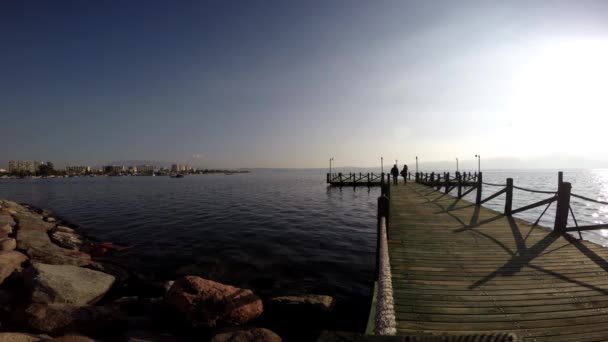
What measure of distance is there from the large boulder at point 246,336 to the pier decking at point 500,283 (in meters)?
2.60

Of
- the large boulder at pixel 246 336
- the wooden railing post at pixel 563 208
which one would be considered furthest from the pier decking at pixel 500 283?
the large boulder at pixel 246 336

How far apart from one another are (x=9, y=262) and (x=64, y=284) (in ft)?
9.88

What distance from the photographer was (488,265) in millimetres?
5766

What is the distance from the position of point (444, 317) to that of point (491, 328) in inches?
23.3

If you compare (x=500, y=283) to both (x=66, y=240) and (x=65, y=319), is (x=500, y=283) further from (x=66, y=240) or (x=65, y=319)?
(x=66, y=240)

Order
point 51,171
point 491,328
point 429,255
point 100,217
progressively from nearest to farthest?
point 491,328 → point 429,255 → point 100,217 → point 51,171

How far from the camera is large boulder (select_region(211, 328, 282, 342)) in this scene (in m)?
4.81

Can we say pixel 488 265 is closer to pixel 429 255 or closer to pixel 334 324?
pixel 429 255

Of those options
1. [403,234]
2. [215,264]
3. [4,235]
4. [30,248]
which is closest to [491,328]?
[403,234]

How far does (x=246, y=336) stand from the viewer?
491cm

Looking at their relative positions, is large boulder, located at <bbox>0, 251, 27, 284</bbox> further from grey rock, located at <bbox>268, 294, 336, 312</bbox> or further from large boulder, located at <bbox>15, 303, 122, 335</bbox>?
grey rock, located at <bbox>268, 294, 336, 312</bbox>

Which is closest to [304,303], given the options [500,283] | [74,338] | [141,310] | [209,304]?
[209,304]

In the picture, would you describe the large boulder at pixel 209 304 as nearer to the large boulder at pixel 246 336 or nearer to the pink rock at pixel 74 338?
the large boulder at pixel 246 336

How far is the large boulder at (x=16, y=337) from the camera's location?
4.12m
